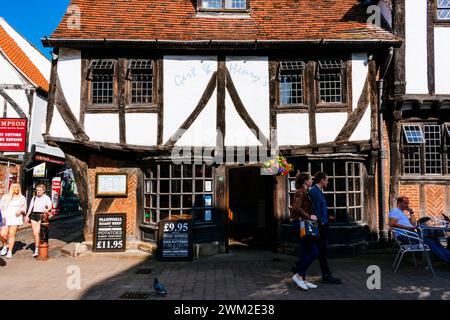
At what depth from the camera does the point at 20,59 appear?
1852cm

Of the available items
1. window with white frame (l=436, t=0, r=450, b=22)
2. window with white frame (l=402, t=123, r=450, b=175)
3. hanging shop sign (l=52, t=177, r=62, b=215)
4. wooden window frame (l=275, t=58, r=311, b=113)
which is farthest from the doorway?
hanging shop sign (l=52, t=177, r=62, b=215)

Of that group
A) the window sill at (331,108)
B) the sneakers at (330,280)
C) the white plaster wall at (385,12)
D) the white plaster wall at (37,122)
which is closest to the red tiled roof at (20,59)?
the white plaster wall at (37,122)

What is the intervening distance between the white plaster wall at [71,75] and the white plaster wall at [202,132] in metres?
3.00

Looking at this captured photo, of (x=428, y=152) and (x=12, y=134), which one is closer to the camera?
(x=428, y=152)

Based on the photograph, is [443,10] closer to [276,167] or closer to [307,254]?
[276,167]

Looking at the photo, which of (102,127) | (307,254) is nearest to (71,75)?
(102,127)

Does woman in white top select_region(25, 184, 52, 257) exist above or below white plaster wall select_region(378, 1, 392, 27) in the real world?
below

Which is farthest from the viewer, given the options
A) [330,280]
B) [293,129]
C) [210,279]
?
[293,129]

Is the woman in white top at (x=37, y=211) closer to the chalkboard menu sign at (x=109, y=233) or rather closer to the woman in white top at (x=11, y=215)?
the woman in white top at (x=11, y=215)

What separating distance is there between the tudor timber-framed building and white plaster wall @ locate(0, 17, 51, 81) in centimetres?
1325

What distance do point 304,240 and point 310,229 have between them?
236mm

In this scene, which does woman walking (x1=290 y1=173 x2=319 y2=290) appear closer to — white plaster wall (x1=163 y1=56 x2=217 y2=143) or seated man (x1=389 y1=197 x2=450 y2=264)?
seated man (x1=389 y1=197 x2=450 y2=264)

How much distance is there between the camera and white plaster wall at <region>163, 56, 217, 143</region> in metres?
9.38
